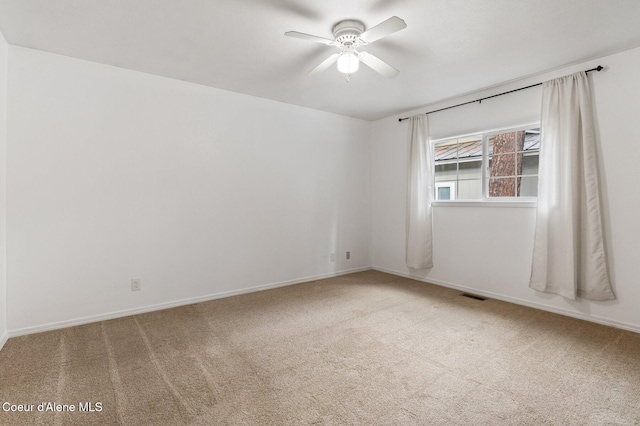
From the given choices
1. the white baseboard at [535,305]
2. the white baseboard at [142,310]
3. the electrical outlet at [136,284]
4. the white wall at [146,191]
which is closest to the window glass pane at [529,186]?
the white baseboard at [535,305]

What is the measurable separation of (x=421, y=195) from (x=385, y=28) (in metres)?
2.67

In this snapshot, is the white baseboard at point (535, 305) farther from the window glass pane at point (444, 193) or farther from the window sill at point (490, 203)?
the window glass pane at point (444, 193)

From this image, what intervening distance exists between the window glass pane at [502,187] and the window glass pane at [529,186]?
0.25ft

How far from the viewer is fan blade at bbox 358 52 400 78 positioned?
252 cm

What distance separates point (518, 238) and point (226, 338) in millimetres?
3227

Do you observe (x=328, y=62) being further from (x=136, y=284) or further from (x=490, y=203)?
(x=136, y=284)

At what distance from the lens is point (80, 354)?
7.55 feet

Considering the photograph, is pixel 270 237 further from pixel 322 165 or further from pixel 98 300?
pixel 98 300

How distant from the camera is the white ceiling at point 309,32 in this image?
2133 millimetres

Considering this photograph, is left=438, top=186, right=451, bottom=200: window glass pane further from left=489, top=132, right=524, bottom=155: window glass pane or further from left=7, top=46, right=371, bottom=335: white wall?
left=7, top=46, right=371, bottom=335: white wall

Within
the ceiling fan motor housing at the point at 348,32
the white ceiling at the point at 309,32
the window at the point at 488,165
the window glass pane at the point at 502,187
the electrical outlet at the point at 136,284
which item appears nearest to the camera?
the white ceiling at the point at 309,32

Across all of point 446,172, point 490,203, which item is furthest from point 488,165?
point 446,172

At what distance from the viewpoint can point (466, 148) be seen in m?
4.13

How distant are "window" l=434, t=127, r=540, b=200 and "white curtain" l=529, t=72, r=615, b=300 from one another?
0.34m
